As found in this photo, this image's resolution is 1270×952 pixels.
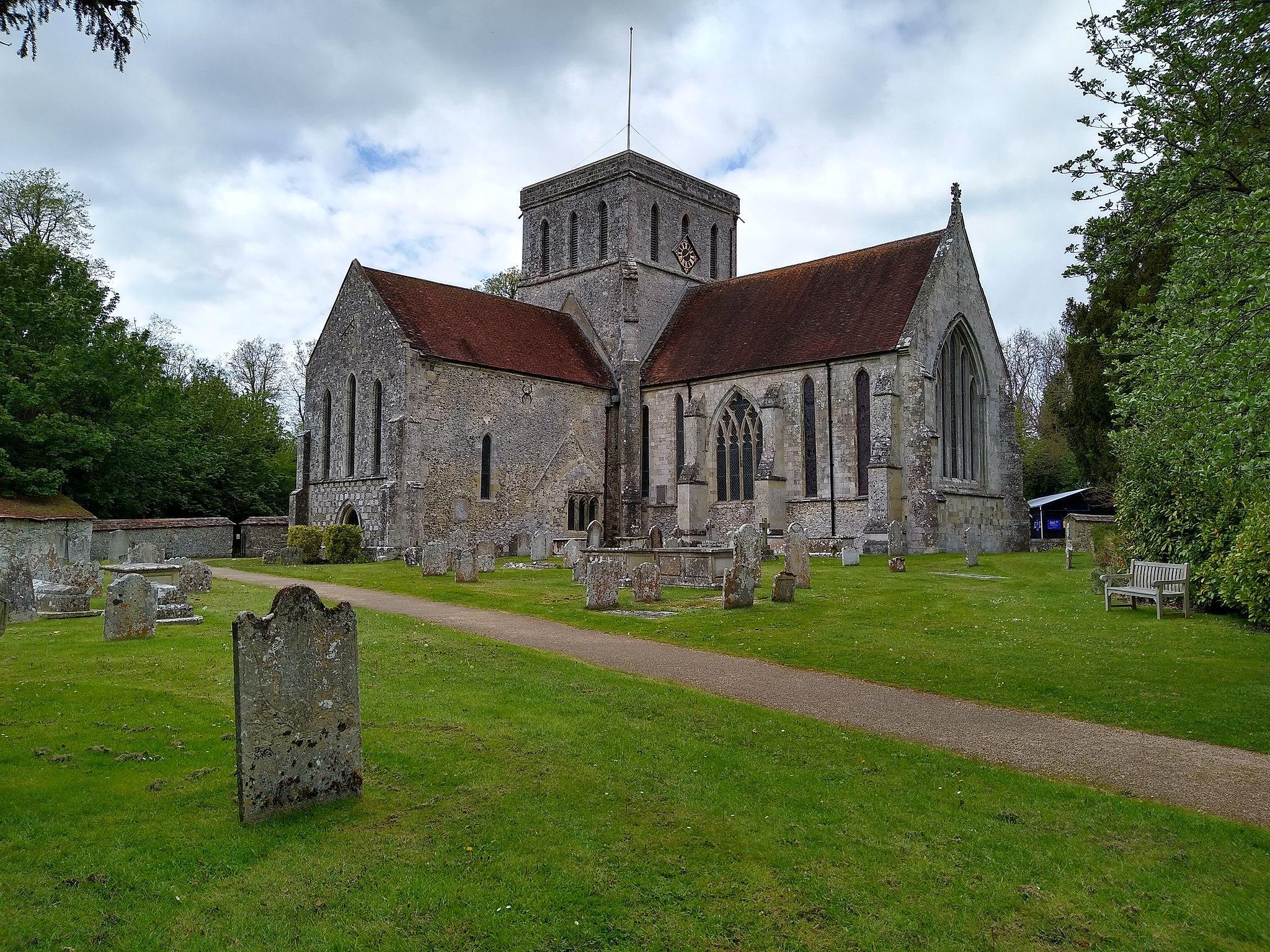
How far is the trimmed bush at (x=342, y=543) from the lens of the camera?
27953mm

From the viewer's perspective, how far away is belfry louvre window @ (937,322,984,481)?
31.5 meters

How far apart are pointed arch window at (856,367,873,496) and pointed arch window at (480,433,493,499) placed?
12.5 m

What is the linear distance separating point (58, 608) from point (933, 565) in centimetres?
1979

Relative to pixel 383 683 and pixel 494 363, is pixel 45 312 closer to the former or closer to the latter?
pixel 494 363

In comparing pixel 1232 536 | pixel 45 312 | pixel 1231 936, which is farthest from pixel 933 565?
pixel 45 312

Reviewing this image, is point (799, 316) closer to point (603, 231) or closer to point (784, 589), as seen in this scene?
Answer: point (603, 231)

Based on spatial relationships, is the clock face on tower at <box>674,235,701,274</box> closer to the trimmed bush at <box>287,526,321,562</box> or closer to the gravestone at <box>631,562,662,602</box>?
the trimmed bush at <box>287,526,321,562</box>

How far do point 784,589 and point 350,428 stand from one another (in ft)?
68.0

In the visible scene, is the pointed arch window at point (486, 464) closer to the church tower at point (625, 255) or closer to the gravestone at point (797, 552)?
the church tower at point (625, 255)

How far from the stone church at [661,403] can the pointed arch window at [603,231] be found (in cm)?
15

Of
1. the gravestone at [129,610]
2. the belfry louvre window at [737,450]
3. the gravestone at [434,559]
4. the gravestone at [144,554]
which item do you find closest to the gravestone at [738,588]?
the gravestone at [129,610]

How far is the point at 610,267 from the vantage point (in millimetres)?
37375

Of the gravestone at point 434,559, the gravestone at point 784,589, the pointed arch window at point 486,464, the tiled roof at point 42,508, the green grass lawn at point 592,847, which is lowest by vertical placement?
the green grass lawn at point 592,847

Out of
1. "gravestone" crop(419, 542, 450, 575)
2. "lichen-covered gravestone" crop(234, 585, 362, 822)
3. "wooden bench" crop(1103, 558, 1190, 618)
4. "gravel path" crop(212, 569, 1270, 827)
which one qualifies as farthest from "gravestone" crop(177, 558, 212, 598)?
"wooden bench" crop(1103, 558, 1190, 618)
